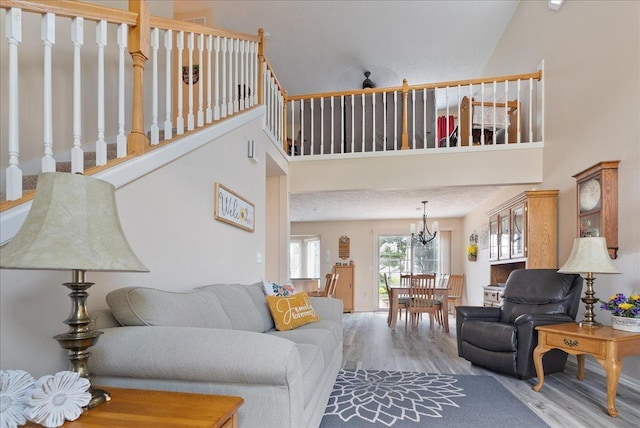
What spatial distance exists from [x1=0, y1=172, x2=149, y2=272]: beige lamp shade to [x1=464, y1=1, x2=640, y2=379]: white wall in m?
3.47

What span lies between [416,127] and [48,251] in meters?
4.92

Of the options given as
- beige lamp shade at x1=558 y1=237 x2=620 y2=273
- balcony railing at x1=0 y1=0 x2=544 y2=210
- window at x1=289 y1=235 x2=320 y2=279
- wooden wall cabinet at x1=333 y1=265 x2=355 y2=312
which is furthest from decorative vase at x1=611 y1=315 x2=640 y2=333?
window at x1=289 y1=235 x2=320 y2=279

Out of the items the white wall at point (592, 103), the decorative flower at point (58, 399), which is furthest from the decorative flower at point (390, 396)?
the decorative flower at point (58, 399)

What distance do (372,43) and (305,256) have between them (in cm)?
582

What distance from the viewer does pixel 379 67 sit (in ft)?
23.2

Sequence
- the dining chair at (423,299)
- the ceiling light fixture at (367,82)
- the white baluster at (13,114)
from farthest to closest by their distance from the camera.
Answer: the ceiling light fixture at (367,82) → the dining chair at (423,299) → the white baluster at (13,114)

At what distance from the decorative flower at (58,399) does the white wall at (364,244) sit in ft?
29.0

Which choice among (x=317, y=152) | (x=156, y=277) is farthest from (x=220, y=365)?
(x=317, y=152)

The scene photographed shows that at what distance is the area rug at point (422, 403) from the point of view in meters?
2.46

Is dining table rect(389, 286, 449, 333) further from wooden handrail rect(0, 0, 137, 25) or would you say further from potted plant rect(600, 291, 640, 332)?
wooden handrail rect(0, 0, 137, 25)

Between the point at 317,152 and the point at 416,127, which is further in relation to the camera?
the point at 317,152

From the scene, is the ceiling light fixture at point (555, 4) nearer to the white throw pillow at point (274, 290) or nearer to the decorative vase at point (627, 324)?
the decorative vase at point (627, 324)

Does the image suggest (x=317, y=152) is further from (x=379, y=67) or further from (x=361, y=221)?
(x=361, y=221)

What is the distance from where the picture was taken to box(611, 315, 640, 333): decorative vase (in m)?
2.62
